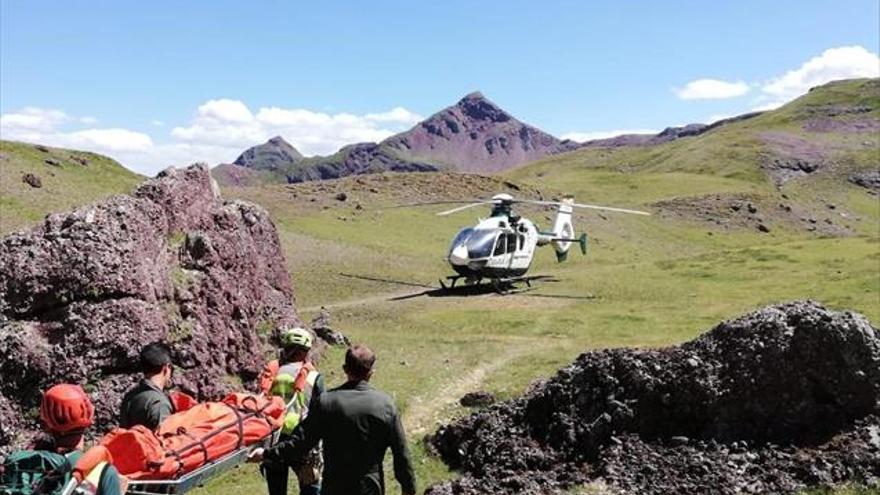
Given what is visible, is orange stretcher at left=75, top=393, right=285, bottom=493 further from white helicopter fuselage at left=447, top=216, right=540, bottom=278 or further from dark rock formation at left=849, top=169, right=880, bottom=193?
dark rock formation at left=849, top=169, right=880, bottom=193

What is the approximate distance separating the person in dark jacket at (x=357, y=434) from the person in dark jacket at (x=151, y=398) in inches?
67.5

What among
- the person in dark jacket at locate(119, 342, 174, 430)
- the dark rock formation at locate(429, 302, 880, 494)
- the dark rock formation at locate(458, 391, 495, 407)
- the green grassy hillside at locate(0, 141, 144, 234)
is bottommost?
the dark rock formation at locate(458, 391, 495, 407)

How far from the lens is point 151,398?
859cm

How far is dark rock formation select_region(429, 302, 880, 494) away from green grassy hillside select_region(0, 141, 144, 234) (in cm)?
3025

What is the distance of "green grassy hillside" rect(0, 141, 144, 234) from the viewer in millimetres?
39188

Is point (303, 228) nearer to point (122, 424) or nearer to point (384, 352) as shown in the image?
point (384, 352)

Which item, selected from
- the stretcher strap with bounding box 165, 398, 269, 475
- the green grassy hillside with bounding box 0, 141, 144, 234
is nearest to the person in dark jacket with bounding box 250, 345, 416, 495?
the stretcher strap with bounding box 165, 398, 269, 475

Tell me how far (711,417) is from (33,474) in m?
11.7

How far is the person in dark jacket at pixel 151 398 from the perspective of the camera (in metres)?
8.52

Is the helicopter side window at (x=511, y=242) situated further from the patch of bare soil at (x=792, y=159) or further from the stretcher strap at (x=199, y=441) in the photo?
the patch of bare soil at (x=792, y=159)

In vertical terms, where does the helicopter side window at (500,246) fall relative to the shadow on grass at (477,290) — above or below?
above

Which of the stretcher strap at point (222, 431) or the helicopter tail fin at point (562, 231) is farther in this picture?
the helicopter tail fin at point (562, 231)

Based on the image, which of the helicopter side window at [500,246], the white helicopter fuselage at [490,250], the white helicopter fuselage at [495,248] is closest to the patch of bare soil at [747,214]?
the white helicopter fuselage at [495,248]

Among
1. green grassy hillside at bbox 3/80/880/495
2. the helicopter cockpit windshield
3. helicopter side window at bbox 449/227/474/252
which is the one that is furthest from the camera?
helicopter side window at bbox 449/227/474/252
